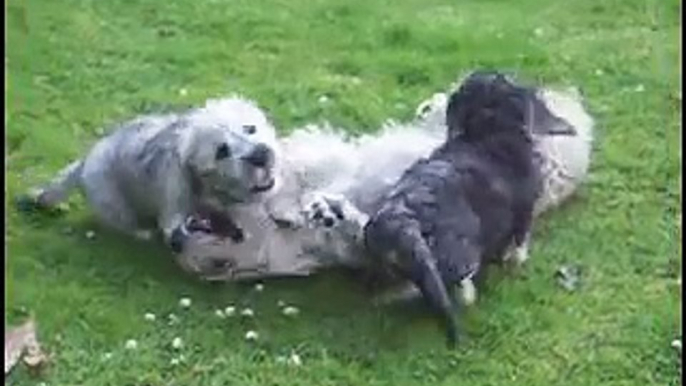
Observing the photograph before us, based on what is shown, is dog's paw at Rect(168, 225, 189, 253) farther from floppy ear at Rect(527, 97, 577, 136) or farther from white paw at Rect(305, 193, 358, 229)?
floppy ear at Rect(527, 97, 577, 136)

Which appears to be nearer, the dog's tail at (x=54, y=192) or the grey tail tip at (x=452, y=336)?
the grey tail tip at (x=452, y=336)

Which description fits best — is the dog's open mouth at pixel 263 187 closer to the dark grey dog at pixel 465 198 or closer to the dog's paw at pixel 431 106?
the dark grey dog at pixel 465 198

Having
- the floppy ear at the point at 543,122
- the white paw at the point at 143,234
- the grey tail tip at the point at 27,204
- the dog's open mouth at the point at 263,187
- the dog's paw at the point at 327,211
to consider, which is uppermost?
the floppy ear at the point at 543,122

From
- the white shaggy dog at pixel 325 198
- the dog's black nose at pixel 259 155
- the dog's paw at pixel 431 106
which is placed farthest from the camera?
the dog's paw at pixel 431 106

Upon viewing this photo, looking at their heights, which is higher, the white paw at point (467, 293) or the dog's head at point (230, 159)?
the dog's head at point (230, 159)

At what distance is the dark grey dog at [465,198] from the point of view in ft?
14.1

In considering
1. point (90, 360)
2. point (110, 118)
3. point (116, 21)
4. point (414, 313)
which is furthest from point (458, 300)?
point (116, 21)

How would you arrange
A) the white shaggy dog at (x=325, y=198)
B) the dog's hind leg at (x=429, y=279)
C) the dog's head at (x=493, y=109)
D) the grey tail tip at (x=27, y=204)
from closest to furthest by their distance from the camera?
the dog's hind leg at (x=429, y=279) → the white shaggy dog at (x=325, y=198) → the dog's head at (x=493, y=109) → the grey tail tip at (x=27, y=204)

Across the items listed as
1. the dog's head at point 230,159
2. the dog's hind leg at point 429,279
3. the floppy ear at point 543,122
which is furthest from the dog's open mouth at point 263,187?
the floppy ear at point 543,122

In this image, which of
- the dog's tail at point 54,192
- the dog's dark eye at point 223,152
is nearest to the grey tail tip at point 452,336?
the dog's dark eye at point 223,152

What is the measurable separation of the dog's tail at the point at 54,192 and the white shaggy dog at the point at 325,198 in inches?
18.5

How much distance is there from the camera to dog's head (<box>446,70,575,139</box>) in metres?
4.69

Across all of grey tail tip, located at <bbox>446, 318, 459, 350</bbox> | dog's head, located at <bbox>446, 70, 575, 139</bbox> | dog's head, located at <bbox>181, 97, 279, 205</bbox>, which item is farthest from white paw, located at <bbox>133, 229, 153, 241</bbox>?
grey tail tip, located at <bbox>446, 318, 459, 350</bbox>

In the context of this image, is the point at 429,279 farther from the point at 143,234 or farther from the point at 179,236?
the point at 143,234
